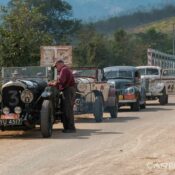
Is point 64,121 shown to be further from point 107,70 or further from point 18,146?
point 107,70

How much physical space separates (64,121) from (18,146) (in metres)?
3.21

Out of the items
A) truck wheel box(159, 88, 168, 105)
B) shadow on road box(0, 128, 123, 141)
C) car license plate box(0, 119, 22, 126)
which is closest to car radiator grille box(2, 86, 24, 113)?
car license plate box(0, 119, 22, 126)

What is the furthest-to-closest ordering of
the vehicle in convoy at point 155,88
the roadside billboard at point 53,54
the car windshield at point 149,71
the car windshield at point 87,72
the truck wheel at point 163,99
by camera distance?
the car windshield at point 149,71 < the truck wheel at point 163,99 < the vehicle in convoy at point 155,88 < the roadside billboard at point 53,54 < the car windshield at point 87,72

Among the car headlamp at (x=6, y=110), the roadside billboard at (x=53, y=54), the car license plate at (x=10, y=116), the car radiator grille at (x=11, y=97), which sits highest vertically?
the roadside billboard at (x=53, y=54)

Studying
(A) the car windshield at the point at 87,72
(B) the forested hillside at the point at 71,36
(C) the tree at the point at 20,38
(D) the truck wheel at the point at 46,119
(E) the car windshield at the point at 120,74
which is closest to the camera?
(D) the truck wheel at the point at 46,119

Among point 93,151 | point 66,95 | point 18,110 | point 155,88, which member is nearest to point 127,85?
point 155,88

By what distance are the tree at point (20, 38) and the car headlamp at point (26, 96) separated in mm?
12784

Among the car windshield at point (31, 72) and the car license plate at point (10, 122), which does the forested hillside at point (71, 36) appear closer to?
the car windshield at point (31, 72)

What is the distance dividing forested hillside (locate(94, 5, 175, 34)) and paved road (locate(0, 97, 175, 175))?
369ft

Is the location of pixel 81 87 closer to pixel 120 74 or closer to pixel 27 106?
pixel 27 106

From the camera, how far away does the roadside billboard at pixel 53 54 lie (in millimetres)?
27375

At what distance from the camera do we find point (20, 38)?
29344 millimetres

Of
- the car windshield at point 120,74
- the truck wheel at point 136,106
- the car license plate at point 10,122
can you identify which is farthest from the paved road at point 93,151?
the car windshield at point 120,74

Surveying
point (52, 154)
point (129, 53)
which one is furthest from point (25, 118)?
point (129, 53)
